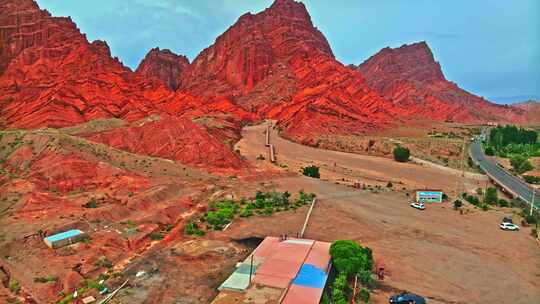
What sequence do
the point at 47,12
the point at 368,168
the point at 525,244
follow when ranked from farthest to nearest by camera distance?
the point at 47,12
the point at 368,168
the point at 525,244

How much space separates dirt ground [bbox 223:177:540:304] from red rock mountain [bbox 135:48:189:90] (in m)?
163

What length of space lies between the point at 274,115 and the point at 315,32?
74.4 meters

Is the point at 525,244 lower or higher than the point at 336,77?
lower

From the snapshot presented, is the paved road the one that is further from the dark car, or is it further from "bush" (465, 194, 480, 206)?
the dark car

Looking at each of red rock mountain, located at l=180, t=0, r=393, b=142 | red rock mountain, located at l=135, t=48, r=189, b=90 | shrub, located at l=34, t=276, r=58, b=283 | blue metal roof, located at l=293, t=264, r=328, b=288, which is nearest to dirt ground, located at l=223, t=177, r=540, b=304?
blue metal roof, located at l=293, t=264, r=328, b=288

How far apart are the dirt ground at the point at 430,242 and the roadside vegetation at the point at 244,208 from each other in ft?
3.89

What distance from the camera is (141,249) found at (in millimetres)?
26609

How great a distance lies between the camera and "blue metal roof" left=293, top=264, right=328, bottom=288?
805 inches

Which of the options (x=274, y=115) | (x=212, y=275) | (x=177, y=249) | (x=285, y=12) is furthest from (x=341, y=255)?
(x=285, y=12)

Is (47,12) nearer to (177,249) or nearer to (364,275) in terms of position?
(177,249)

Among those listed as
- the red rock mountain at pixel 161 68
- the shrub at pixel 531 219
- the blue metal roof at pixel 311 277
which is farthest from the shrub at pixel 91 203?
the red rock mountain at pixel 161 68

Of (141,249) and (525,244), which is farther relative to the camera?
(525,244)

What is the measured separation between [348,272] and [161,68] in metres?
185

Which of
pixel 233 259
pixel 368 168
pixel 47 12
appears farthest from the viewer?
pixel 47 12
